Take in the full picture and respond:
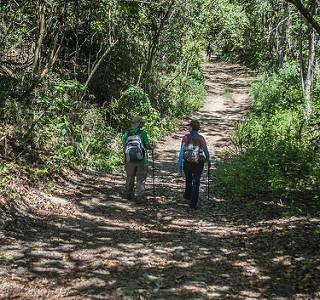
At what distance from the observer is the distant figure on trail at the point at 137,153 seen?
28.5 ft

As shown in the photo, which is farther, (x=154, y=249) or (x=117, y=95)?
(x=117, y=95)

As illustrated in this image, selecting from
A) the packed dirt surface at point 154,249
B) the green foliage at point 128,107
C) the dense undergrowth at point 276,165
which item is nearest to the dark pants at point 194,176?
the packed dirt surface at point 154,249

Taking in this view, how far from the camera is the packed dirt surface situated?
504 cm

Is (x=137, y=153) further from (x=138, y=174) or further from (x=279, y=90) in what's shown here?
(x=279, y=90)

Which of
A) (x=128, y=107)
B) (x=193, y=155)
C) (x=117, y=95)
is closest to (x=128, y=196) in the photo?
(x=193, y=155)

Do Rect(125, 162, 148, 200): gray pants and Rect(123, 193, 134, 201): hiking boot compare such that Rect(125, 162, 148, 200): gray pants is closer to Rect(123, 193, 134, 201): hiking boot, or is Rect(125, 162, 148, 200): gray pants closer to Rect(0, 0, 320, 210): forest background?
Rect(123, 193, 134, 201): hiking boot

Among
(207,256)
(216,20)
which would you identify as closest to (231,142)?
(207,256)

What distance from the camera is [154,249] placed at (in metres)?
6.42

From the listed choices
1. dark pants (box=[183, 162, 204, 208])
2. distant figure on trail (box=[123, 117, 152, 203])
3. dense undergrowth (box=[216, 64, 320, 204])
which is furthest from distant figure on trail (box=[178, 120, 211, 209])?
dense undergrowth (box=[216, 64, 320, 204])

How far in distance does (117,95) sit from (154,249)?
10.6 metres

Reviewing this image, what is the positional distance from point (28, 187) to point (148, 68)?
10.5m

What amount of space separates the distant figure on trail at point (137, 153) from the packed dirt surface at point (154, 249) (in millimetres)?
394

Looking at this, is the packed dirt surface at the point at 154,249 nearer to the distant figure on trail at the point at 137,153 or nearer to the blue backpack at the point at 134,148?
the distant figure on trail at the point at 137,153

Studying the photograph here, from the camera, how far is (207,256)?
244 inches
